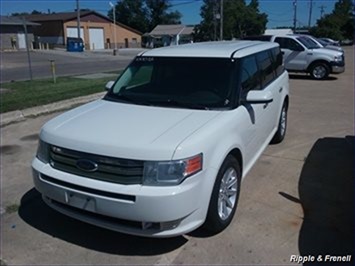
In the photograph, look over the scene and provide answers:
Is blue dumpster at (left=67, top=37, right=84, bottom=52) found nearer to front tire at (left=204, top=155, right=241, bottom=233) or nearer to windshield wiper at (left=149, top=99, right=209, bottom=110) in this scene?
windshield wiper at (left=149, top=99, right=209, bottom=110)

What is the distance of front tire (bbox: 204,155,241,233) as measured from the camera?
3.19m

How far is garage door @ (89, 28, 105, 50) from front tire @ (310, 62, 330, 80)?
2205 inches

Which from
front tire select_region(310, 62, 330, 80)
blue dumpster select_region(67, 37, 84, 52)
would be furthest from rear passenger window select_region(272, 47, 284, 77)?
blue dumpster select_region(67, 37, 84, 52)

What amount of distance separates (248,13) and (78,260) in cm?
7900

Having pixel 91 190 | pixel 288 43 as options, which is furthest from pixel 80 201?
pixel 288 43

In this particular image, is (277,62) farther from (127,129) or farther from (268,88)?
(127,129)

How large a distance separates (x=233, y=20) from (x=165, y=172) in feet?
239

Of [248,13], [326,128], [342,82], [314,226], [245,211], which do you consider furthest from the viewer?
[248,13]

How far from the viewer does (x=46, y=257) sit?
10.4 feet

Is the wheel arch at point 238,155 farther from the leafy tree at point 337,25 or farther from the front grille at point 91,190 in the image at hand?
the leafy tree at point 337,25

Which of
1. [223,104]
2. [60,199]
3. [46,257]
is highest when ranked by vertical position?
[223,104]

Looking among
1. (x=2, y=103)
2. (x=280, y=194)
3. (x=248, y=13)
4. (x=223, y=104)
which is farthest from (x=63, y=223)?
(x=248, y=13)

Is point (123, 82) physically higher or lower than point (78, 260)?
higher

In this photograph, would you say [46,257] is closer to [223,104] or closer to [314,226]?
[223,104]
